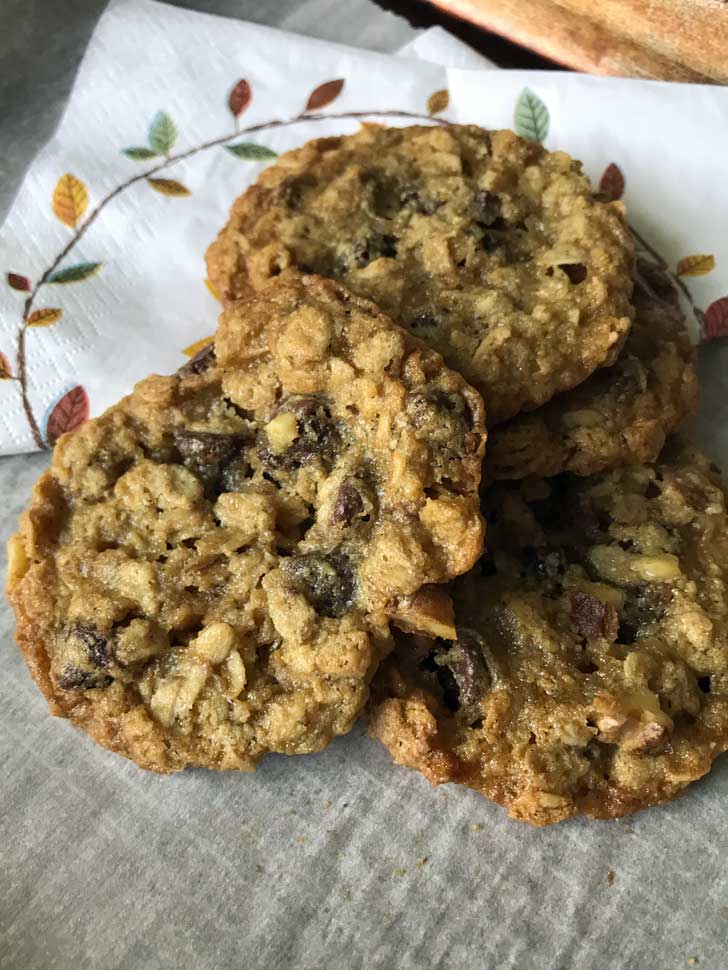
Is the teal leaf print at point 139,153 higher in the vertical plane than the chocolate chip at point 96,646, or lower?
higher

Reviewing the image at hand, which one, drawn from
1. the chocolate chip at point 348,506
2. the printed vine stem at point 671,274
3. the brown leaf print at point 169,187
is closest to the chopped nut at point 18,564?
the chocolate chip at point 348,506

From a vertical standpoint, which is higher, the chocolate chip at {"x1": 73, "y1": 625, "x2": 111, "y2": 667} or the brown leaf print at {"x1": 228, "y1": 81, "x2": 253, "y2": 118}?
the brown leaf print at {"x1": 228, "y1": 81, "x2": 253, "y2": 118}

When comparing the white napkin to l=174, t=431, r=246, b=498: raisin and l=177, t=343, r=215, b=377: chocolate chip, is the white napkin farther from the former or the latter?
l=174, t=431, r=246, b=498: raisin

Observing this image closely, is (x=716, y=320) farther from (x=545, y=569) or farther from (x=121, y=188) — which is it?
(x=121, y=188)

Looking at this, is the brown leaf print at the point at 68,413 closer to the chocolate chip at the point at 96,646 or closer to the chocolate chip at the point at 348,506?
the chocolate chip at the point at 96,646

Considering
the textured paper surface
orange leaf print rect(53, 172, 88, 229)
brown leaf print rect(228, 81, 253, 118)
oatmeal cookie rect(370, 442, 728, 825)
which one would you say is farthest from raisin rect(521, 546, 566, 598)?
brown leaf print rect(228, 81, 253, 118)
